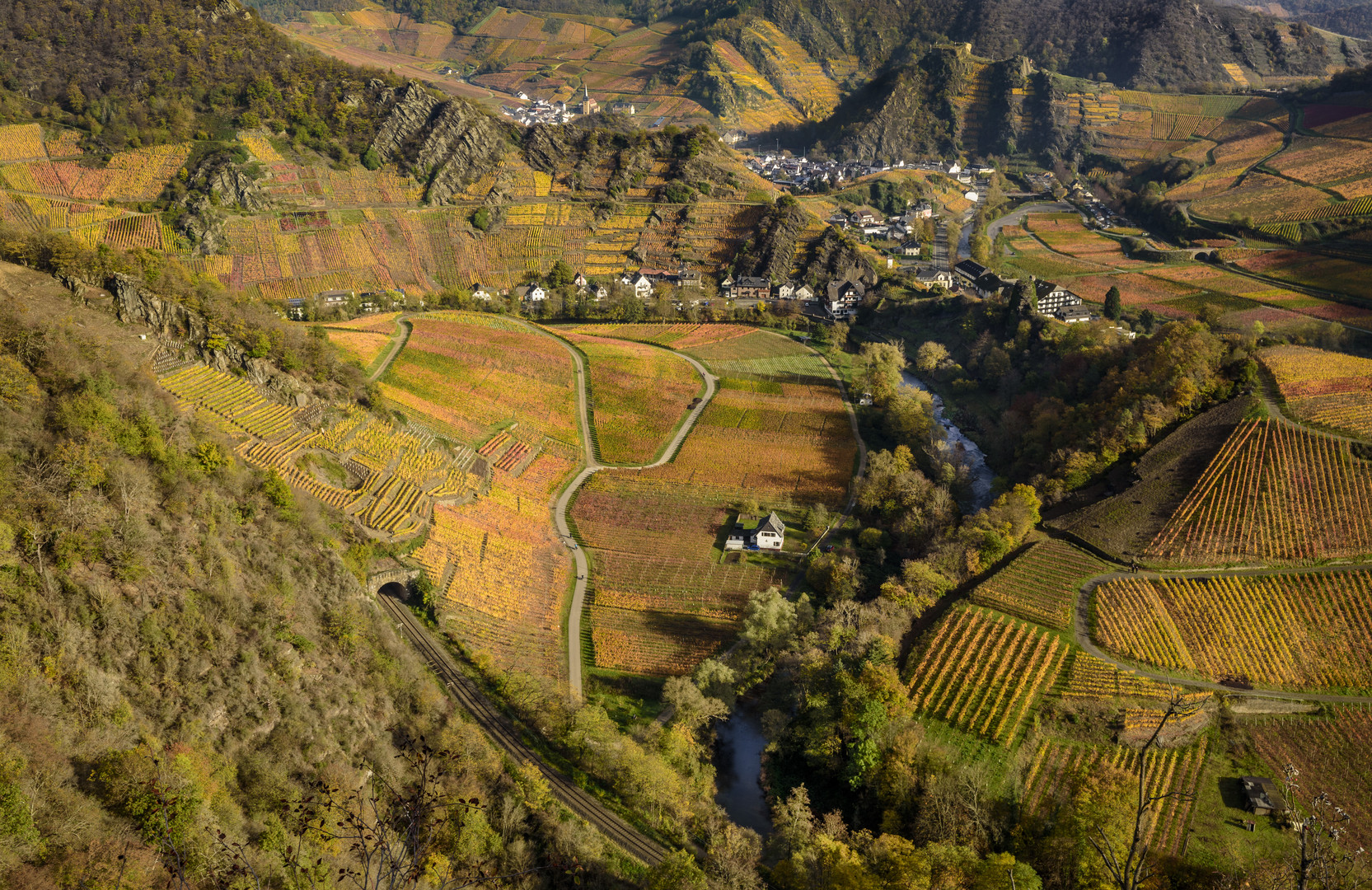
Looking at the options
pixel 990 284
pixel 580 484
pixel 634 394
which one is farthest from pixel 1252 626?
pixel 990 284

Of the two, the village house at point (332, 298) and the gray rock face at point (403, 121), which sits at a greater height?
the gray rock face at point (403, 121)

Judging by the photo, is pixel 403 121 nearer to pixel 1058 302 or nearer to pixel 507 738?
pixel 1058 302

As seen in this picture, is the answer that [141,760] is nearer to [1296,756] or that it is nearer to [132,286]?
[132,286]

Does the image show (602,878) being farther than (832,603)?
No

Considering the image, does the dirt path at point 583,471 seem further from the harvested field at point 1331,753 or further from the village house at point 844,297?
the harvested field at point 1331,753

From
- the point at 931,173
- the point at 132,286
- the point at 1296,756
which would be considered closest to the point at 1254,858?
the point at 1296,756

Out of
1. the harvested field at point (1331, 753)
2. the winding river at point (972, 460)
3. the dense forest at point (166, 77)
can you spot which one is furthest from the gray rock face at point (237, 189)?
the harvested field at point (1331, 753)
